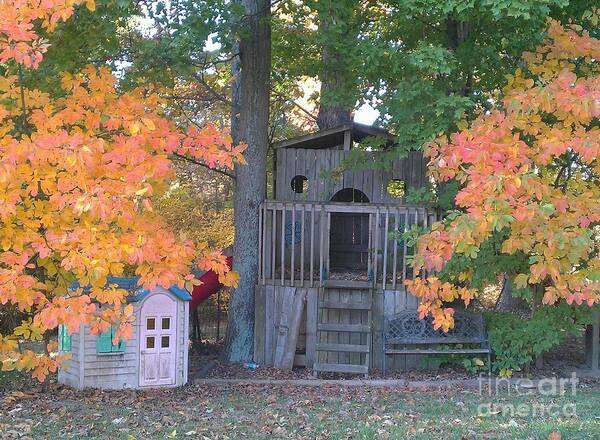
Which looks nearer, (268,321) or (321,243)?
(321,243)

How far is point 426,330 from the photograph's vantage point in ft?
32.7

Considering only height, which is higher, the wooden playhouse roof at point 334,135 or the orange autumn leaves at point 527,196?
the wooden playhouse roof at point 334,135

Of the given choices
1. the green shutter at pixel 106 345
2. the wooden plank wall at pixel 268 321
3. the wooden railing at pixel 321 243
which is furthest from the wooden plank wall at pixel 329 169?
the green shutter at pixel 106 345

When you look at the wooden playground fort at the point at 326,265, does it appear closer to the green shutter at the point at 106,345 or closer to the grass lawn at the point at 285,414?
the grass lawn at the point at 285,414

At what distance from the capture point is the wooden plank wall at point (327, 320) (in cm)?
1004

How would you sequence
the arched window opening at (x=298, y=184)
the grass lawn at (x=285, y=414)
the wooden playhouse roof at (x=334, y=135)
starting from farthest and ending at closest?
1. the arched window opening at (x=298, y=184)
2. the wooden playhouse roof at (x=334, y=135)
3. the grass lawn at (x=285, y=414)

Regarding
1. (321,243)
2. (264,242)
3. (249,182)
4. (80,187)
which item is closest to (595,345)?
(321,243)

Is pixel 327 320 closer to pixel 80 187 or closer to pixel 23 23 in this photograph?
pixel 80 187

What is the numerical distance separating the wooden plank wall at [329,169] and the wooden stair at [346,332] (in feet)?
6.24

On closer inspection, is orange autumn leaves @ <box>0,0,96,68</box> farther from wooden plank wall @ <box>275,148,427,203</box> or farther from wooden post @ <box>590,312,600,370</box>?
wooden post @ <box>590,312,600,370</box>

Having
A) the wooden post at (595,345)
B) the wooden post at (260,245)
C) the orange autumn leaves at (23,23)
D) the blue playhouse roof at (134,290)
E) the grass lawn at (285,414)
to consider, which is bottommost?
the grass lawn at (285,414)

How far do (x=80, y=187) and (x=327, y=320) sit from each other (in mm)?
5346

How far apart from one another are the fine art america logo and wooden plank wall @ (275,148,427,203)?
340 cm

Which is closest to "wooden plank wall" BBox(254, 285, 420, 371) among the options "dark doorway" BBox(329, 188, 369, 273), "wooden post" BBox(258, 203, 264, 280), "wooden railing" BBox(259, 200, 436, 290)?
"wooden railing" BBox(259, 200, 436, 290)
